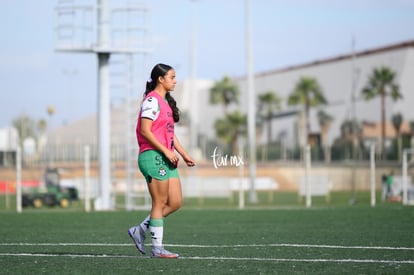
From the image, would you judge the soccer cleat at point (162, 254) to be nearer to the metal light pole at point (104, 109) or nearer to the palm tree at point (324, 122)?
the metal light pole at point (104, 109)

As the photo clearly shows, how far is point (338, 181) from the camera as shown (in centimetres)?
7162

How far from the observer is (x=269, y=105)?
4264 inches

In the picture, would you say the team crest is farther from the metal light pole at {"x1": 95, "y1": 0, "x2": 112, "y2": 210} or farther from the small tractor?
the small tractor

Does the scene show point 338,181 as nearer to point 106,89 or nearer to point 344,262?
point 106,89

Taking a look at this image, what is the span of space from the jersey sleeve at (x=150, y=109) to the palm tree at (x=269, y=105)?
3838 inches

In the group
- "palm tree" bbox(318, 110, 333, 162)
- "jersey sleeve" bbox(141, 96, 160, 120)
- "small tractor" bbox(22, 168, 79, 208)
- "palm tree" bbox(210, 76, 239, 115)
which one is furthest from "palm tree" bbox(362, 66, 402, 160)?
"jersey sleeve" bbox(141, 96, 160, 120)

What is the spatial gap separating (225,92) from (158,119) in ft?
335

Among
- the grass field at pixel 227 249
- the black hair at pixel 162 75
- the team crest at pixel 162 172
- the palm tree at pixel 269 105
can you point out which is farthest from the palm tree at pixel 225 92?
the team crest at pixel 162 172

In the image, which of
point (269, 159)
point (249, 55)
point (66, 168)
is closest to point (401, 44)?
point (269, 159)

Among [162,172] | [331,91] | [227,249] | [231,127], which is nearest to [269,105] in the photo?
[231,127]

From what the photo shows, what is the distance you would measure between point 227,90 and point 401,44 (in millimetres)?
25103

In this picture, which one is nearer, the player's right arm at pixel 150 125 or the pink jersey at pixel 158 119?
the player's right arm at pixel 150 125

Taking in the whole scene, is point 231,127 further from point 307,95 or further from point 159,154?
point 159,154

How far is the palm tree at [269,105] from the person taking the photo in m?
108
